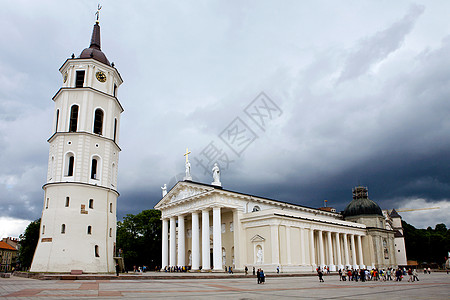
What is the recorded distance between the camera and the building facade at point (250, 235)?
147 ft

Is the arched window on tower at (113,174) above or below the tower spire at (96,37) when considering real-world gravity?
below

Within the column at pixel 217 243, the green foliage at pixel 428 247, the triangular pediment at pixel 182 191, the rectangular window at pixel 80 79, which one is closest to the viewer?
the rectangular window at pixel 80 79

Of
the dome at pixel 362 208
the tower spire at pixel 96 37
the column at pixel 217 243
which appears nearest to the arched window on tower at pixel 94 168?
the tower spire at pixel 96 37

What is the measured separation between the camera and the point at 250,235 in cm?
4669

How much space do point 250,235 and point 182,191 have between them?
12.7 metres

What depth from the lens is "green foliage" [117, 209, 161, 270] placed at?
6322cm

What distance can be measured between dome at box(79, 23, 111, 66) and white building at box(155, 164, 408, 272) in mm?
20401

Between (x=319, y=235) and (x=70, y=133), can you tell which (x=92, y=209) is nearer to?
(x=70, y=133)

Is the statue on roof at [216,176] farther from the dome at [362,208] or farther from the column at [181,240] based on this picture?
the dome at [362,208]

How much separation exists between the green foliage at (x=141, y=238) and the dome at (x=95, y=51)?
34.7m

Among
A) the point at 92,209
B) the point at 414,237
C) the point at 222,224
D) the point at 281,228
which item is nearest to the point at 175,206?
the point at 222,224

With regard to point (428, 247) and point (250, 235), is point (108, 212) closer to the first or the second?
point (250, 235)

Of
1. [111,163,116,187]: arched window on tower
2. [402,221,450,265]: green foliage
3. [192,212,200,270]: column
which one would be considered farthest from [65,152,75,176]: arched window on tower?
[402,221,450,265]: green foliage

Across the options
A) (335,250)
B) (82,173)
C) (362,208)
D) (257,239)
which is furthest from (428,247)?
(82,173)
